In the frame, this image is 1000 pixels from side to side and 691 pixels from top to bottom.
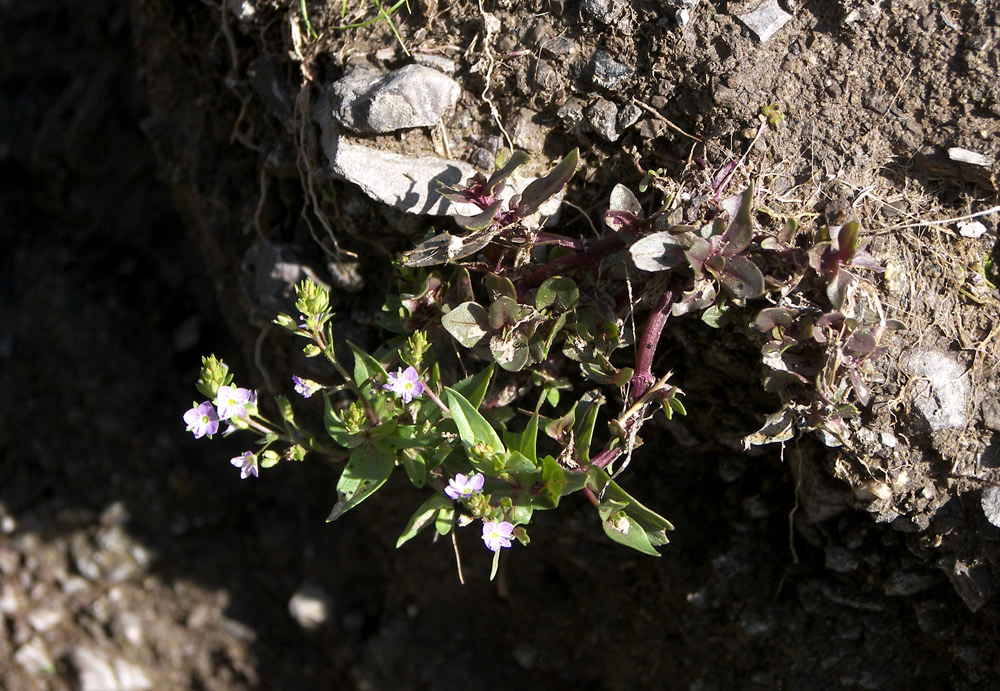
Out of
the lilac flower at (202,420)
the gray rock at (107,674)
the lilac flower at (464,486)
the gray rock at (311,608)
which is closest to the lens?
A: the lilac flower at (464,486)

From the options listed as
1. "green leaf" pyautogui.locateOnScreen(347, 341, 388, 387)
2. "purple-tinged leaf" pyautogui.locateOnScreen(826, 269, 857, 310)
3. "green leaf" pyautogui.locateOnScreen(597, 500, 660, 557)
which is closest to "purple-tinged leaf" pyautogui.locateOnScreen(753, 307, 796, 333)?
"purple-tinged leaf" pyautogui.locateOnScreen(826, 269, 857, 310)

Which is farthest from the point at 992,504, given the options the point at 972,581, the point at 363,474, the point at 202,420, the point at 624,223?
the point at 202,420

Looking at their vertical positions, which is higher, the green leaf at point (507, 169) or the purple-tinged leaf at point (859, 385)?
the green leaf at point (507, 169)

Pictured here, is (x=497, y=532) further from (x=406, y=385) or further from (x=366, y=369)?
(x=366, y=369)

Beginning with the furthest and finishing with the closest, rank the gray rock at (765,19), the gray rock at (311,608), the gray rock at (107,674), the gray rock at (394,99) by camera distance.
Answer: the gray rock at (107,674)
the gray rock at (311,608)
the gray rock at (394,99)
the gray rock at (765,19)

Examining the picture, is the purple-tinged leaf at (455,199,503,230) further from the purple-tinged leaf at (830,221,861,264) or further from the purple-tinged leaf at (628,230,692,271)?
the purple-tinged leaf at (830,221,861,264)

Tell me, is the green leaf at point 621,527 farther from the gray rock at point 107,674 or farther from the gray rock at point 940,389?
the gray rock at point 107,674

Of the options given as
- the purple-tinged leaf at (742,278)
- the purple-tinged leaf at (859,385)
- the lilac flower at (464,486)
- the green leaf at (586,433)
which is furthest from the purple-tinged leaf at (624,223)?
the lilac flower at (464,486)
